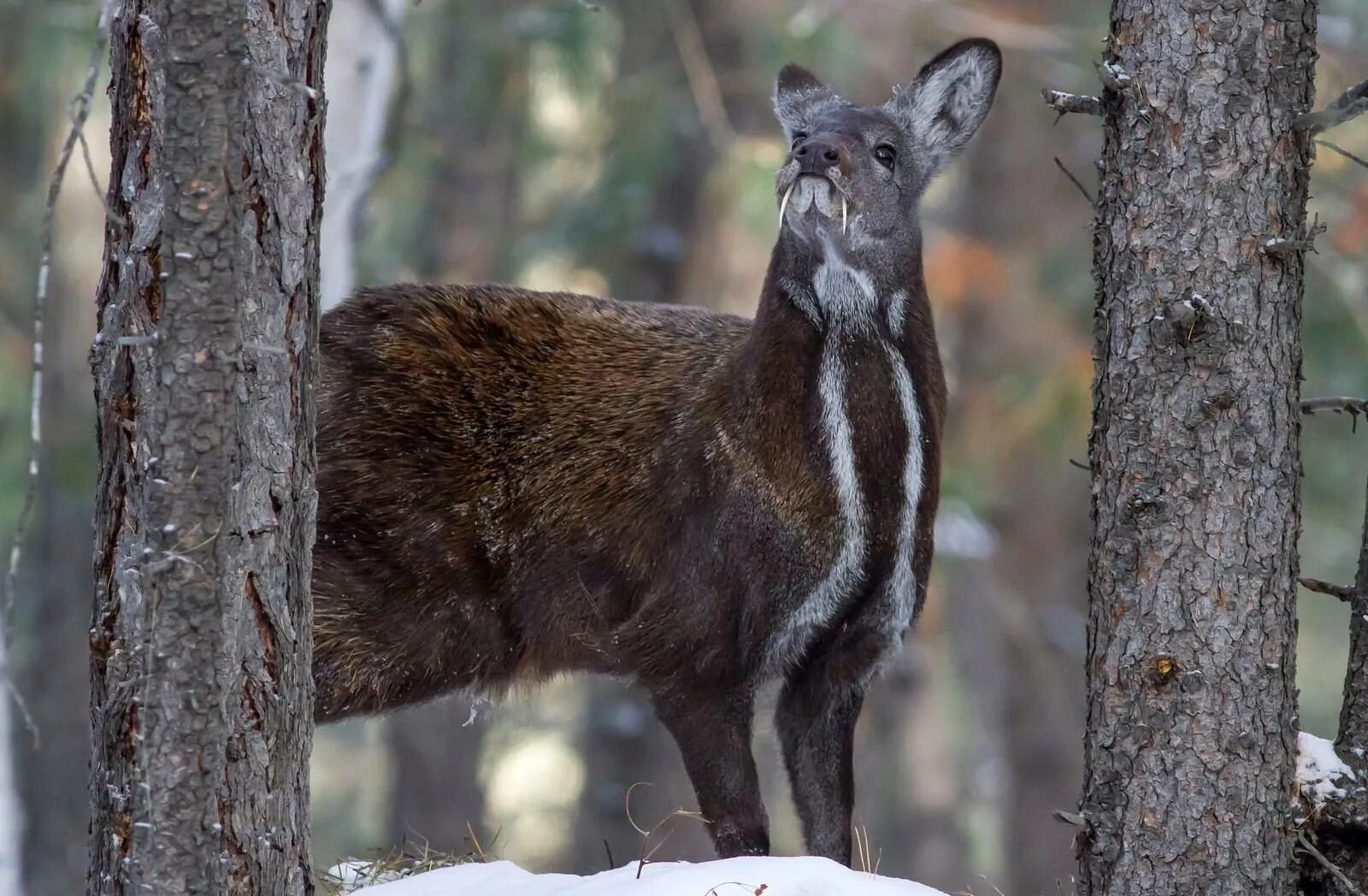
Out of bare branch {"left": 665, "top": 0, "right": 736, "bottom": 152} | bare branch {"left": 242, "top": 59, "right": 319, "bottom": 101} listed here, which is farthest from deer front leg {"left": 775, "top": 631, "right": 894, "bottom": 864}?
bare branch {"left": 665, "top": 0, "right": 736, "bottom": 152}

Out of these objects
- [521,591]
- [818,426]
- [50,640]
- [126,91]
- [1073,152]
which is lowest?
[50,640]

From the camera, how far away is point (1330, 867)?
4.25 m

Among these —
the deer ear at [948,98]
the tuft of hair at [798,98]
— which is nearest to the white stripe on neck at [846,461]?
the deer ear at [948,98]

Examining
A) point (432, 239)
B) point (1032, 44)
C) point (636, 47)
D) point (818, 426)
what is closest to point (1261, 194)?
point (818, 426)

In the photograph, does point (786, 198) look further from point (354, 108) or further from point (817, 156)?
point (354, 108)

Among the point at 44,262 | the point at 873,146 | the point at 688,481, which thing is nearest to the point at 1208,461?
the point at 688,481

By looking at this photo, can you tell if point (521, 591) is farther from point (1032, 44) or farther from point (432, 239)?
point (432, 239)

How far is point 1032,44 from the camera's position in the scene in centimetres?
1315

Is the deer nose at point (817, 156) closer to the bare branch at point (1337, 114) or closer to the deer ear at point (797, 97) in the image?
the deer ear at point (797, 97)

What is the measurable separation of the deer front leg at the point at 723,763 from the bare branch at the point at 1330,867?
5.49ft

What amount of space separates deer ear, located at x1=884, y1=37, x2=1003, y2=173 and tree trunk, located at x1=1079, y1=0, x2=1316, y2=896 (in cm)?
176

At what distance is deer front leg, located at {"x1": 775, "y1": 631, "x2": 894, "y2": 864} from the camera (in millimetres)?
5617

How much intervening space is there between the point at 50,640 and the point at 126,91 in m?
10.5

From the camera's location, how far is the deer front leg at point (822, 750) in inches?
221
